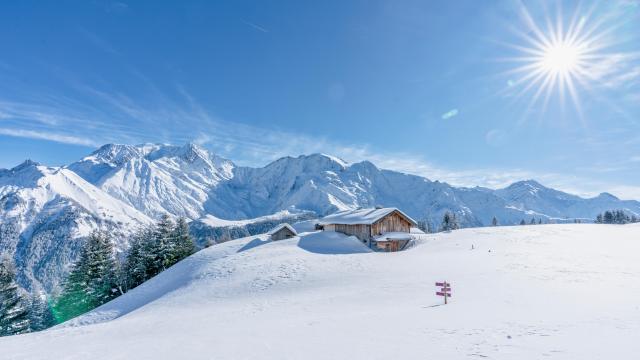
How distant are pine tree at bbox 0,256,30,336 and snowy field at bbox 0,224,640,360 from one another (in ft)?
41.7

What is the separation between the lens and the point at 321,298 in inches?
838

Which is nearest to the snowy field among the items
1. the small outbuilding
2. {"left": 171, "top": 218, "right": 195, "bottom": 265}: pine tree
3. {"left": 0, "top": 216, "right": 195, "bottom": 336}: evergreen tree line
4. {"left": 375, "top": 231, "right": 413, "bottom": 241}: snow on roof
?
{"left": 375, "top": 231, "right": 413, "bottom": 241}: snow on roof

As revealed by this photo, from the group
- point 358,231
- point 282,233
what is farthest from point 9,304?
point 358,231

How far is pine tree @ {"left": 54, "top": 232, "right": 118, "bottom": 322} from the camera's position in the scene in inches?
1612

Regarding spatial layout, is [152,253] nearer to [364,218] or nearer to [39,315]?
[39,315]

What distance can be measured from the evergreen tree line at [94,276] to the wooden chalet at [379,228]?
2585 cm

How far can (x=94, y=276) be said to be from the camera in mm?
42344

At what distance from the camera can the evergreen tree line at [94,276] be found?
35.5 metres

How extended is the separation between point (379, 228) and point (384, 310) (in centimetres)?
3212

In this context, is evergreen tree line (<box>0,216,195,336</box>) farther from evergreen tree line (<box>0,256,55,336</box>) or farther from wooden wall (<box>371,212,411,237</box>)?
wooden wall (<box>371,212,411,237</box>)

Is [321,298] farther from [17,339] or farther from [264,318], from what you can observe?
[17,339]

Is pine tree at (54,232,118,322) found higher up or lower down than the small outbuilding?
lower down

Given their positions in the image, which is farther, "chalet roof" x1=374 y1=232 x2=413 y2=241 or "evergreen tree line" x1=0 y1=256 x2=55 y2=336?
"chalet roof" x1=374 y1=232 x2=413 y2=241

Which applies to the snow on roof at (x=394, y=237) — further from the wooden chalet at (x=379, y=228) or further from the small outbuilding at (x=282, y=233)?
the small outbuilding at (x=282, y=233)
